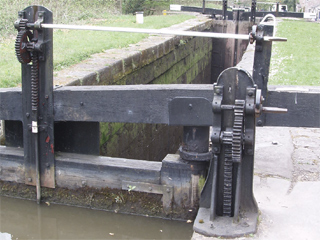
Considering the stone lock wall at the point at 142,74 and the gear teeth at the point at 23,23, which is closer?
the gear teeth at the point at 23,23

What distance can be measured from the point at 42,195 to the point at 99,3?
15101 millimetres

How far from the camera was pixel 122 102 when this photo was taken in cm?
385

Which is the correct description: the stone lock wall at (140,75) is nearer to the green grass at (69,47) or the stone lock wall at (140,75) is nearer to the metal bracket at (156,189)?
the green grass at (69,47)

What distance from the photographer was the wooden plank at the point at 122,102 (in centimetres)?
Answer: 369

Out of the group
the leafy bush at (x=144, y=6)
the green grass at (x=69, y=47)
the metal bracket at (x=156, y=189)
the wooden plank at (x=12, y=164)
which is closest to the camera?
the metal bracket at (x=156, y=189)

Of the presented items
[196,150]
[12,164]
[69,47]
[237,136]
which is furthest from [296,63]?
[237,136]

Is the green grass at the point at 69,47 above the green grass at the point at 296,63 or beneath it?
above

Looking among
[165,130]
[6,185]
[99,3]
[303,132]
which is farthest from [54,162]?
[99,3]

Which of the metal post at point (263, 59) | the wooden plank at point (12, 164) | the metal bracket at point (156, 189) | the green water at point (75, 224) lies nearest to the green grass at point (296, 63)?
the metal post at point (263, 59)

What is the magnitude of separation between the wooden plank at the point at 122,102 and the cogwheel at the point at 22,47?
37cm

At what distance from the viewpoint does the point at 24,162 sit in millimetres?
4215

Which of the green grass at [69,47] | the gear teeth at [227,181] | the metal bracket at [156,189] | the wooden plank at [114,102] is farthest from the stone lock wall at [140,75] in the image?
the gear teeth at [227,181]

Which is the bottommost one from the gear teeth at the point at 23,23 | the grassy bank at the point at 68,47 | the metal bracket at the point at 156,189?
the metal bracket at the point at 156,189

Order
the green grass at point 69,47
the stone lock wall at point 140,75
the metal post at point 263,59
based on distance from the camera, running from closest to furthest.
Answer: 1. the metal post at point 263,59
2. the green grass at point 69,47
3. the stone lock wall at point 140,75
